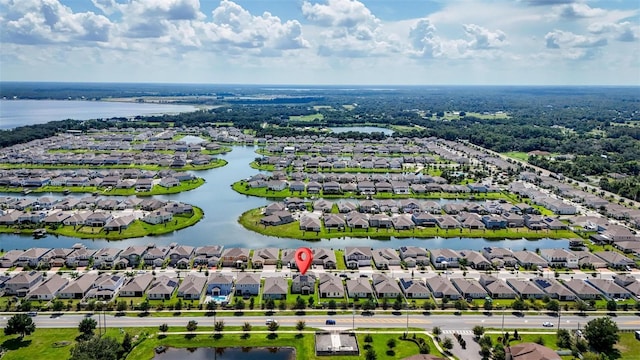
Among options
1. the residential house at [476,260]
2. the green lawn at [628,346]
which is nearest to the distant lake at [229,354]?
the residential house at [476,260]

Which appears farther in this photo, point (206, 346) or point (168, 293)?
point (168, 293)

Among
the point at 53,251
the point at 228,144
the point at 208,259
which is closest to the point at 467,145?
the point at 228,144

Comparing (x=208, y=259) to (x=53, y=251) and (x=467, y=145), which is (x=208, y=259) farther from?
(x=467, y=145)

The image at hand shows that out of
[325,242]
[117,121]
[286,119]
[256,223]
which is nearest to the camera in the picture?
[325,242]

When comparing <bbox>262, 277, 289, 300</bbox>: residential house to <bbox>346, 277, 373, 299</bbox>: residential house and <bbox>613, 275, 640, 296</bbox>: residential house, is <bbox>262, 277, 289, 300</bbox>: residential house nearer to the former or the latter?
<bbox>346, 277, 373, 299</bbox>: residential house

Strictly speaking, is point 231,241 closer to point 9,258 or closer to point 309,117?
point 9,258

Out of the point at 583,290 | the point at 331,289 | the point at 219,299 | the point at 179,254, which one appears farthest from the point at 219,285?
the point at 583,290
